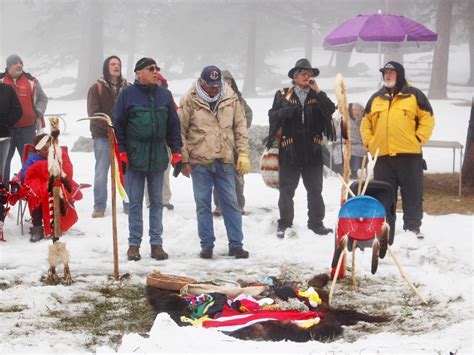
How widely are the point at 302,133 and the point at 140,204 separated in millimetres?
2063

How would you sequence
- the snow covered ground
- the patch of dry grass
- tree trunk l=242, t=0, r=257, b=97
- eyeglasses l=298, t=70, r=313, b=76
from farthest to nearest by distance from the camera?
tree trunk l=242, t=0, r=257, b=97, the patch of dry grass, eyeglasses l=298, t=70, r=313, b=76, the snow covered ground

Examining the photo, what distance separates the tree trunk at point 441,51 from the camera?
103 feet

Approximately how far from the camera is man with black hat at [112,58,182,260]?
8047 millimetres

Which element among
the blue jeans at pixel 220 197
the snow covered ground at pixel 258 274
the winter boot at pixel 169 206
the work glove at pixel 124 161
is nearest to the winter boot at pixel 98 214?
the snow covered ground at pixel 258 274

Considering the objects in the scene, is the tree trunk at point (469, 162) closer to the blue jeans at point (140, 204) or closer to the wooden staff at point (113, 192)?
the blue jeans at point (140, 204)

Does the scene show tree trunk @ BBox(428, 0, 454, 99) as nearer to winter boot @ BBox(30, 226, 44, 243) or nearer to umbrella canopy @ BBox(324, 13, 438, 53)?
umbrella canopy @ BBox(324, 13, 438, 53)

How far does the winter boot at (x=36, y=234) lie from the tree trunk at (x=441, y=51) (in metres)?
25.2

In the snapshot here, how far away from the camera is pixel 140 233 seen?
27.6 ft

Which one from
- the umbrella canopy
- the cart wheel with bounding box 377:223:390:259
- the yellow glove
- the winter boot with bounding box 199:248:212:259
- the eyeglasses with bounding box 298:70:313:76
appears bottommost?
the winter boot with bounding box 199:248:212:259

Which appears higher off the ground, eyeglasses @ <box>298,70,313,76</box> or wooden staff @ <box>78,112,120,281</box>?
eyeglasses @ <box>298,70,313,76</box>

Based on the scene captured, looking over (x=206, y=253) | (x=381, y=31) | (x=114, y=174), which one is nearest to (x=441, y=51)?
(x=381, y=31)

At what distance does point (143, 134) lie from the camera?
808cm

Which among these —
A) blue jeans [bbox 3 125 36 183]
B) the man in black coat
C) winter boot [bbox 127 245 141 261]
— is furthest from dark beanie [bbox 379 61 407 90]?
blue jeans [bbox 3 125 36 183]

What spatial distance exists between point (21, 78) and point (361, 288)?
19.1 ft
